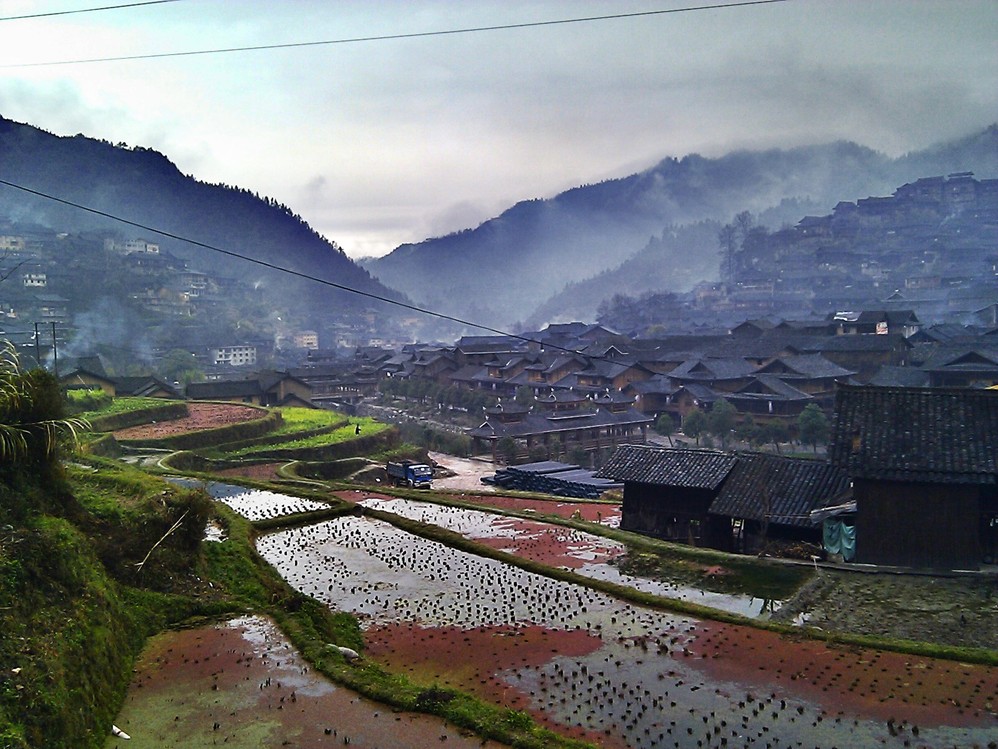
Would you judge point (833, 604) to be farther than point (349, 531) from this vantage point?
No

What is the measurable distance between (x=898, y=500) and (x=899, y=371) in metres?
30.2

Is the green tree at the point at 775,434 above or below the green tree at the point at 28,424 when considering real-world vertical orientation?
below

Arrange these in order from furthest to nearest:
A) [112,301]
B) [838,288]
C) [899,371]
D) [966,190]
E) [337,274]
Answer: [337,274] → [966,190] → [838,288] → [112,301] → [899,371]

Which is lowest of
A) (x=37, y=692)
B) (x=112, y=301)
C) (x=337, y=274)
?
(x=37, y=692)

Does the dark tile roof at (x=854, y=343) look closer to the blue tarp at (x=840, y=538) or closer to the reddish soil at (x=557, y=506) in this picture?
the reddish soil at (x=557, y=506)

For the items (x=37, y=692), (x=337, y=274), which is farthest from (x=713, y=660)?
(x=337, y=274)

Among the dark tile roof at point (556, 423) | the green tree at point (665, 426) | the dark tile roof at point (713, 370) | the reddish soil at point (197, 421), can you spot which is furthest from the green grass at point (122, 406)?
the dark tile roof at point (713, 370)

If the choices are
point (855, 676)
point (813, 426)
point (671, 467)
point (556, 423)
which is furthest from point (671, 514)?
point (556, 423)

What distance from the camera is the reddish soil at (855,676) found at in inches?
360

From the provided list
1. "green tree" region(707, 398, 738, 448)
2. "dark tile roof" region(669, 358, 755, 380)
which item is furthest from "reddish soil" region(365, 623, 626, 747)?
"dark tile roof" region(669, 358, 755, 380)

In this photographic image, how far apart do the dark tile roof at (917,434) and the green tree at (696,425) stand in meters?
25.4

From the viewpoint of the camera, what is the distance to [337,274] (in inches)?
5276

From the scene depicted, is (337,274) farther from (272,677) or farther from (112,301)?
(272,677)

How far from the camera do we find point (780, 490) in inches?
699
